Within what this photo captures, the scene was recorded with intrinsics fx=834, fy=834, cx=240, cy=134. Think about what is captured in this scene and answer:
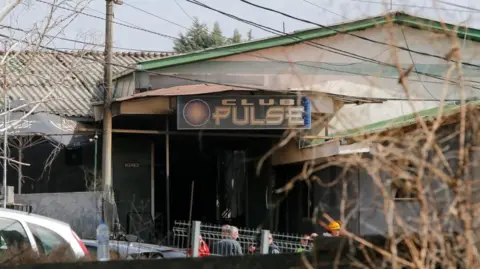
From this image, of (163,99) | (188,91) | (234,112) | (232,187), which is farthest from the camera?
(232,187)

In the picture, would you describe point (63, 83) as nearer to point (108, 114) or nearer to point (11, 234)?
point (108, 114)

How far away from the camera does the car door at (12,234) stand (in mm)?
8906

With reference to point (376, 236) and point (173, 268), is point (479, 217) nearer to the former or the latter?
point (376, 236)

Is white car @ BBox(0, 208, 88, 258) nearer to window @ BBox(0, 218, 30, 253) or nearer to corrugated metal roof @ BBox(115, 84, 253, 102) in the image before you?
window @ BBox(0, 218, 30, 253)

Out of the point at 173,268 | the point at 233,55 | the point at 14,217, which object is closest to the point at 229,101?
the point at 233,55

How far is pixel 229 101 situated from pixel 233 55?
149 inches

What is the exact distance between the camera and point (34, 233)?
929 cm

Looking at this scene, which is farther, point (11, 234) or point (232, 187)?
point (232, 187)

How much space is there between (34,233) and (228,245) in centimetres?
323

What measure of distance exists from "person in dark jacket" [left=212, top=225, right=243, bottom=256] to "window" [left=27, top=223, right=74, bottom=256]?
271cm

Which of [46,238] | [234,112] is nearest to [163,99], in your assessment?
[234,112]

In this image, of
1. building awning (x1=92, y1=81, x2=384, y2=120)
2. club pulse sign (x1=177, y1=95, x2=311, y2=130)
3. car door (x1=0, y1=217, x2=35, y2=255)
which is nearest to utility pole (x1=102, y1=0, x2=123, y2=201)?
building awning (x1=92, y1=81, x2=384, y2=120)

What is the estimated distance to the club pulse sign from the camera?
17453 mm

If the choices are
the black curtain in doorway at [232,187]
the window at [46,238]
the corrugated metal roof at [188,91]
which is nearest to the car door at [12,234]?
the window at [46,238]
